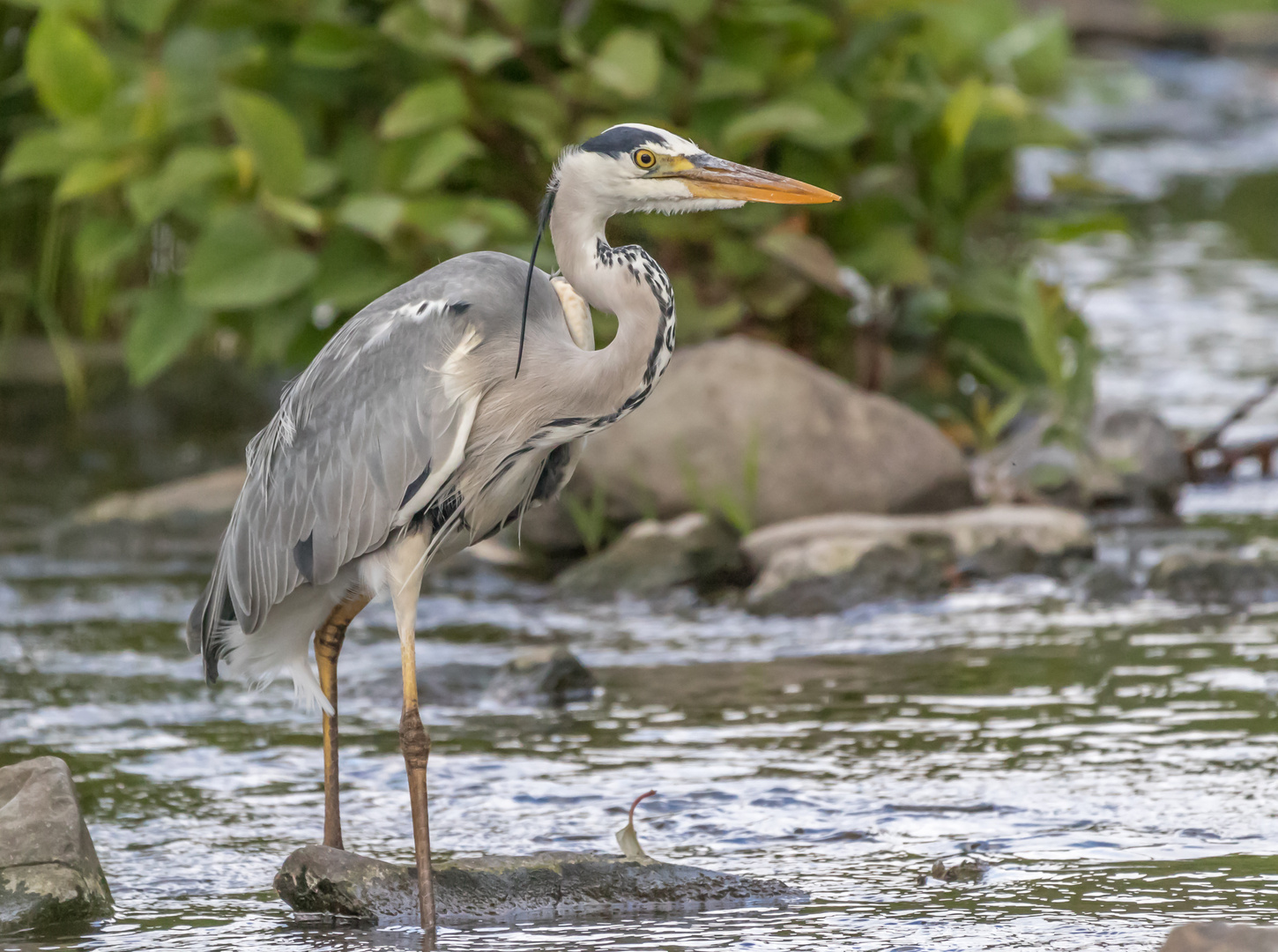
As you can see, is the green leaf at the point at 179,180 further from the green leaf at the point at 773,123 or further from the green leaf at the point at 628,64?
the green leaf at the point at 773,123

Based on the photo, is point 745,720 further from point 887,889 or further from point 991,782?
point 887,889

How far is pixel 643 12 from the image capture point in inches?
294

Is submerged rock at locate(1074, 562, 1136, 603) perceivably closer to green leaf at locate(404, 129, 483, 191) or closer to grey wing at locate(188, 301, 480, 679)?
green leaf at locate(404, 129, 483, 191)

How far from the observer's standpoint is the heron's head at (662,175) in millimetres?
3785

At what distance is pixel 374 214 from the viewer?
6.90 metres

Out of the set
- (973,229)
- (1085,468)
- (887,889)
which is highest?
(973,229)

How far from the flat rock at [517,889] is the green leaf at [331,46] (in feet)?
13.9

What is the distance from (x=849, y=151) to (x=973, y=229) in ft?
12.4

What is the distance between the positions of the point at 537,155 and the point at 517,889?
4.35 meters

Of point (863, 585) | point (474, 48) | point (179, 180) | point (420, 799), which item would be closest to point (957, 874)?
point (420, 799)

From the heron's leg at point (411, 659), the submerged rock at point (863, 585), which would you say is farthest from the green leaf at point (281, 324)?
the heron's leg at point (411, 659)

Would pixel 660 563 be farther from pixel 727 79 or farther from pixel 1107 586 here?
pixel 727 79

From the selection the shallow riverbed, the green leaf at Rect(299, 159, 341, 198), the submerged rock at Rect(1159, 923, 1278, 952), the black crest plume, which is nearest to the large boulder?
the shallow riverbed

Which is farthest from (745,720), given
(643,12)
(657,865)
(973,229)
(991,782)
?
(973,229)
